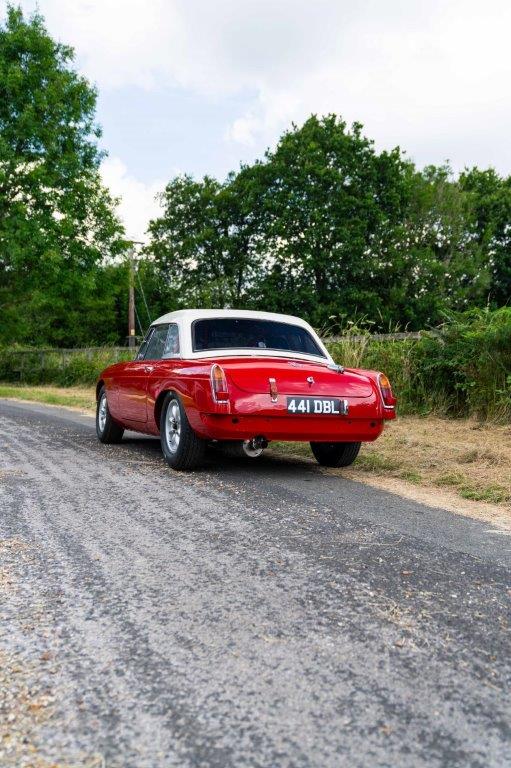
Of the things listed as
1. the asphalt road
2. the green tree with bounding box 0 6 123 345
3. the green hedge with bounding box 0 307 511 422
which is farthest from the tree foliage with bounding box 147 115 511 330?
the asphalt road

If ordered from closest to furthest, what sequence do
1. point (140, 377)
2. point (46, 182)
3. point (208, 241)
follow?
point (140, 377), point (46, 182), point (208, 241)

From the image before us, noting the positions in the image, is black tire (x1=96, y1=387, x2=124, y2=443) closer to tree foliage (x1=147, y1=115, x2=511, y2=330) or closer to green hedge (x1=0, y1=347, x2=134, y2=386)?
green hedge (x1=0, y1=347, x2=134, y2=386)

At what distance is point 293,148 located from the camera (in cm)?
3700

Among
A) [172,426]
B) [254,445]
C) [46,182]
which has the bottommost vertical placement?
[254,445]

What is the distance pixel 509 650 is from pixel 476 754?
0.72 metres

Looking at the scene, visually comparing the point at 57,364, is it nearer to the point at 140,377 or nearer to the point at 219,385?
the point at 140,377

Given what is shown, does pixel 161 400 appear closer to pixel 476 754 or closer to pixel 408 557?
pixel 408 557

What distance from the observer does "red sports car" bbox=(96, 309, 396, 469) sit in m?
5.87

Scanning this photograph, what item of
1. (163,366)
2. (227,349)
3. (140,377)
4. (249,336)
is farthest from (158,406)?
(249,336)

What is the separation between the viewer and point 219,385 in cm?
582

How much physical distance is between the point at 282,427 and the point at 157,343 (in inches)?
91.7

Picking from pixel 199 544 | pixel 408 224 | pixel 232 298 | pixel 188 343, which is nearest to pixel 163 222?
pixel 232 298

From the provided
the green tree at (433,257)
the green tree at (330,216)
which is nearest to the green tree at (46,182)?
the green tree at (330,216)

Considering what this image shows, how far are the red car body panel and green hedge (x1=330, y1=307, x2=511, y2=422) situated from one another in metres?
3.26
